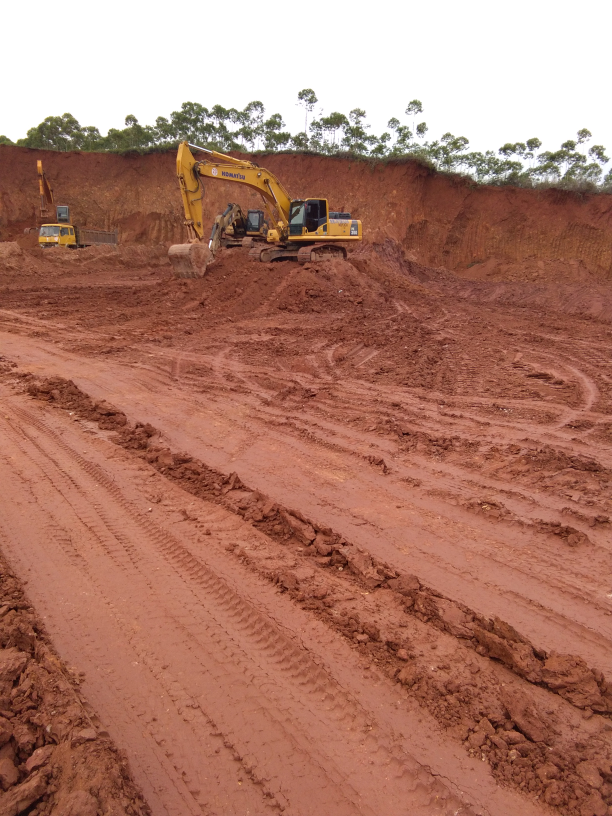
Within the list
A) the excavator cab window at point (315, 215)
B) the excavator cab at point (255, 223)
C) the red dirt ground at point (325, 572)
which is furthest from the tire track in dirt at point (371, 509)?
the excavator cab at point (255, 223)

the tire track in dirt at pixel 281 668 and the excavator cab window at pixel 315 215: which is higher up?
the excavator cab window at pixel 315 215

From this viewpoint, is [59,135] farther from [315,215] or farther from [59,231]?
[315,215]

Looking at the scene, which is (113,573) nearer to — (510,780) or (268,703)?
(268,703)

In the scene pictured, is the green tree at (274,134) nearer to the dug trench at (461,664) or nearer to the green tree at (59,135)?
the green tree at (59,135)

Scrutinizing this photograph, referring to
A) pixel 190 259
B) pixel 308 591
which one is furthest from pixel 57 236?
pixel 308 591

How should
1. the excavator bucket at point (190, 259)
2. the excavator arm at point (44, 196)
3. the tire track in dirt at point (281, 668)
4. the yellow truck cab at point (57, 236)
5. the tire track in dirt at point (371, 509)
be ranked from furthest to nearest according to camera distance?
the excavator arm at point (44, 196) < the yellow truck cab at point (57, 236) < the excavator bucket at point (190, 259) < the tire track in dirt at point (371, 509) < the tire track in dirt at point (281, 668)

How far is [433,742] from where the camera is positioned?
252 cm

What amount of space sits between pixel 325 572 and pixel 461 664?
3.74ft

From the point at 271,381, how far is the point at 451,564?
525cm

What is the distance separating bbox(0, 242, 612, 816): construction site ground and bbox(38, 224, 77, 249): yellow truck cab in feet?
72.9

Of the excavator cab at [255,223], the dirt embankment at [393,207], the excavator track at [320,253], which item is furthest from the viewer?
the dirt embankment at [393,207]

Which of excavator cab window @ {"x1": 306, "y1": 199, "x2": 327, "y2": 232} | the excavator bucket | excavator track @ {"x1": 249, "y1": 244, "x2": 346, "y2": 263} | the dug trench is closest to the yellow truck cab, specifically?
the excavator bucket

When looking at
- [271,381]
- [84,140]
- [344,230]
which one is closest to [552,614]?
[271,381]

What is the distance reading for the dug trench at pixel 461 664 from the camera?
2.42 metres
